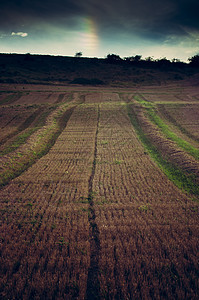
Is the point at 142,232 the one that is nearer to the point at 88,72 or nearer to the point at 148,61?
the point at 88,72

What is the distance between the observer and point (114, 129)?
80.3ft

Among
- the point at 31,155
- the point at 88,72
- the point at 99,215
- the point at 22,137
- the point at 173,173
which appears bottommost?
the point at 99,215

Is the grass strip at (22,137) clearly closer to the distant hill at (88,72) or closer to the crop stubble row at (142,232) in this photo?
the crop stubble row at (142,232)

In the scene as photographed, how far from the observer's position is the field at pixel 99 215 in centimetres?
608

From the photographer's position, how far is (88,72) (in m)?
72.3

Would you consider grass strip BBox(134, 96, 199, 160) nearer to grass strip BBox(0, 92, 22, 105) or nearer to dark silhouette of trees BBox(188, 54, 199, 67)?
grass strip BBox(0, 92, 22, 105)

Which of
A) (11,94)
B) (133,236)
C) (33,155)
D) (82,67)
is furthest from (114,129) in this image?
(82,67)

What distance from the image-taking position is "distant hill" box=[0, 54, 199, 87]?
2399 inches

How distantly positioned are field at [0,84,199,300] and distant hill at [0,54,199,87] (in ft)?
144

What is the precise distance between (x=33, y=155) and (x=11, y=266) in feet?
38.4

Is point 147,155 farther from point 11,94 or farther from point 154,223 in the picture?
point 11,94

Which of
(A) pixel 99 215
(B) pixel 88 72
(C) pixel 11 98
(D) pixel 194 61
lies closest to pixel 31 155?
(A) pixel 99 215

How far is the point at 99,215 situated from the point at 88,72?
71.7 metres

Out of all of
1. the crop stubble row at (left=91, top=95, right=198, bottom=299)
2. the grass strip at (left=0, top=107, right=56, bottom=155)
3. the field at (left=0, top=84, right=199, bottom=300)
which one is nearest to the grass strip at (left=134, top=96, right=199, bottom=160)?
the field at (left=0, top=84, right=199, bottom=300)
